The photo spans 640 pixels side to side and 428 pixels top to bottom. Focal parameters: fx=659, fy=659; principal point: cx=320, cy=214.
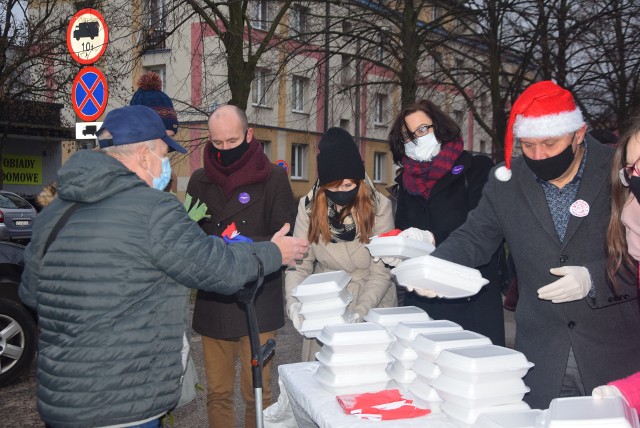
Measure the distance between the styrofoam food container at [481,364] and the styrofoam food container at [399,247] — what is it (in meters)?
0.81

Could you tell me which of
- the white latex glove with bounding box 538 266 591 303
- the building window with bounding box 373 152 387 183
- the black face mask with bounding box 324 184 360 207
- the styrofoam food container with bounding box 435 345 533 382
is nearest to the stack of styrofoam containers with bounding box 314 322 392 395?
the styrofoam food container with bounding box 435 345 533 382

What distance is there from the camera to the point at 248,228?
12.6 ft

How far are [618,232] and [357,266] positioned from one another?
162cm

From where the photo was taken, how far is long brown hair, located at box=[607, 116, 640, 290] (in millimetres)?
2287

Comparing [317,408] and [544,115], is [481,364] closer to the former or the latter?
[317,408]

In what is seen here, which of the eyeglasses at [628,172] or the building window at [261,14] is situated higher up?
the building window at [261,14]

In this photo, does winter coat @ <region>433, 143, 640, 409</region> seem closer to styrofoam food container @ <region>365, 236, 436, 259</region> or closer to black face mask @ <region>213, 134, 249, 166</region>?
styrofoam food container @ <region>365, 236, 436, 259</region>

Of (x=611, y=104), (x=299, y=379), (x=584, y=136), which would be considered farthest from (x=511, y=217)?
(x=611, y=104)

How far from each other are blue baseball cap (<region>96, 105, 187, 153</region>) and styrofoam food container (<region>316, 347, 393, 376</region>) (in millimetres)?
1115

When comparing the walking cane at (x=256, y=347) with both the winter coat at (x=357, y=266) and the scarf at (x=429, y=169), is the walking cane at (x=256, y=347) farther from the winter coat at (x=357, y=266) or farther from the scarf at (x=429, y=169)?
the scarf at (x=429, y=169)

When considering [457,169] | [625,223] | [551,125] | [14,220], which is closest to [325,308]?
[457,169]

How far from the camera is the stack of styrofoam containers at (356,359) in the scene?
2.58 m

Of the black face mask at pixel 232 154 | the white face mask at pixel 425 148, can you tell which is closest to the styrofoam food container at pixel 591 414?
the white face mask at pixel 425 148

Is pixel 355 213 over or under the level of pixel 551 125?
under
